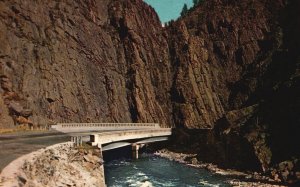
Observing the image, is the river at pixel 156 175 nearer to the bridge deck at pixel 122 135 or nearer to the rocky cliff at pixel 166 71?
the bridge deck at pixel 122 135

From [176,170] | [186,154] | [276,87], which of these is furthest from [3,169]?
[186,154]

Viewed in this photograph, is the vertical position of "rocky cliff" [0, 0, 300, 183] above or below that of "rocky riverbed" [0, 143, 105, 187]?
above

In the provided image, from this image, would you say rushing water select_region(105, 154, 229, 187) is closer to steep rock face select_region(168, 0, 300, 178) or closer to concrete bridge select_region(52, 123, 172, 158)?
concrete bridge select_region(52, 123, 172, 158)

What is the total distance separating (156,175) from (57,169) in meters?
27.5

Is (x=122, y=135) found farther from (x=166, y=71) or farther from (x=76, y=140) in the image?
(x=166, y=71)

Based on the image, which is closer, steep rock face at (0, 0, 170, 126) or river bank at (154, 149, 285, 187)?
river bank at (154, 149, 285, 187)

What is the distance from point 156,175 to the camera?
163 ft

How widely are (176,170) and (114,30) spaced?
213ft

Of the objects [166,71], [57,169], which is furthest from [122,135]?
[166,71]

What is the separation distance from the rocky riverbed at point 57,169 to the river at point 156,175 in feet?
36.7

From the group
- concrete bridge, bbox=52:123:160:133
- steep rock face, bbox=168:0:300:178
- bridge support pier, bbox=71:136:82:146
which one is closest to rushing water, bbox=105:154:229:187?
steep rock face, bbox=168:0:300:178

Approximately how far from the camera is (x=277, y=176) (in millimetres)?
44406

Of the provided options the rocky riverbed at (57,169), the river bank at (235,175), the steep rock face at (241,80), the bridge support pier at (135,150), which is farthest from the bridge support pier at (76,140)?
the bridge support pier at (135,150)

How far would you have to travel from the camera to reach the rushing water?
44062 millimetres
